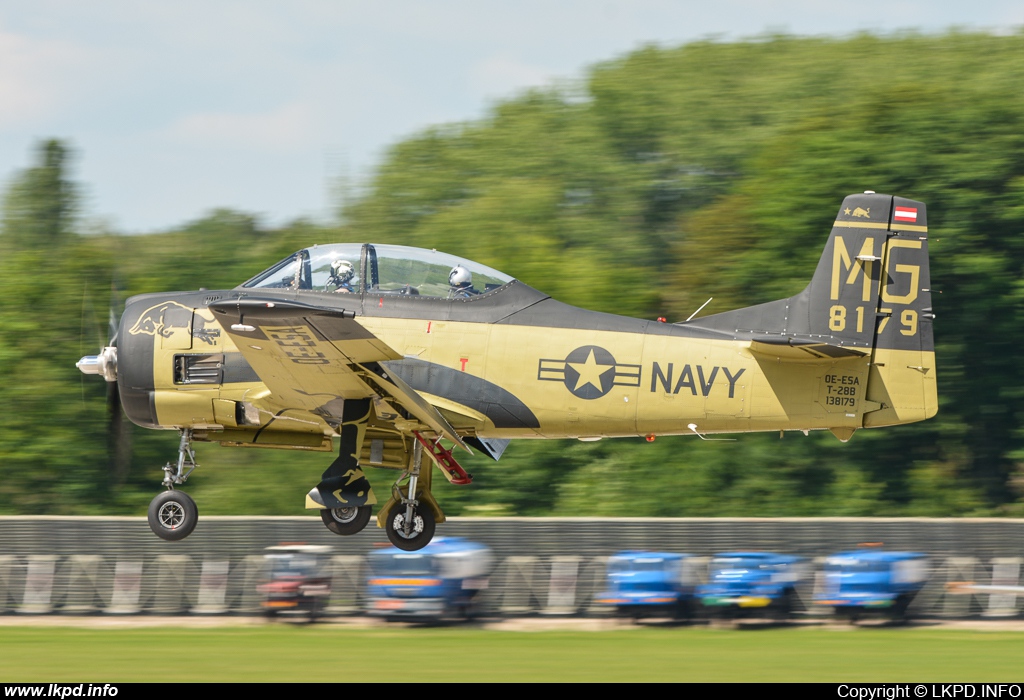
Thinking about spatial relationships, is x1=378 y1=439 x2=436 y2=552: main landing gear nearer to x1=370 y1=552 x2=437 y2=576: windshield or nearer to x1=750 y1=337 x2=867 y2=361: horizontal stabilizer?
x1=750 y1=337 x2=867 y2=361: horizontal stabilizer

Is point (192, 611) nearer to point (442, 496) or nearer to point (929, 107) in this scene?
point (442, 496)

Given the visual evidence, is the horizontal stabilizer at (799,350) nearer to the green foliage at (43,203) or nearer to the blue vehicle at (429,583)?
the blue vehicle at (429,583)

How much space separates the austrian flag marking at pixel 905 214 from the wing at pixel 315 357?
5.09 m

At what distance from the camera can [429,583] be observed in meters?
18.1

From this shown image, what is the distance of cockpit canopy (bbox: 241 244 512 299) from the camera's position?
41.4 feet

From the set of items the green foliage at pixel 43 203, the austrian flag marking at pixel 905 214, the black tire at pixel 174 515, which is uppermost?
the green foliage at pixel 43 203

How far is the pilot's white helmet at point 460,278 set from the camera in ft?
41.8

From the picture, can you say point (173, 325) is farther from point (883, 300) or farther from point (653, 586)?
point (653, 586)

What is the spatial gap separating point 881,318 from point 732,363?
161 cm

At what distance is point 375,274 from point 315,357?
1.35 metres

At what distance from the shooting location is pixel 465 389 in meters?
12.5

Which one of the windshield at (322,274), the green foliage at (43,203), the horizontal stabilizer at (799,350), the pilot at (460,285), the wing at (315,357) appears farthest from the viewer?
the green foliage at (43,203)

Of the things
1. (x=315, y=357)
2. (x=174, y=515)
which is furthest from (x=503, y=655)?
(x=315, y=357)

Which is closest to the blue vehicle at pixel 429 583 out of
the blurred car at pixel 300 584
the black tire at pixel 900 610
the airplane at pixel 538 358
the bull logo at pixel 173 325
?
the blurred car at pixel 300 584
